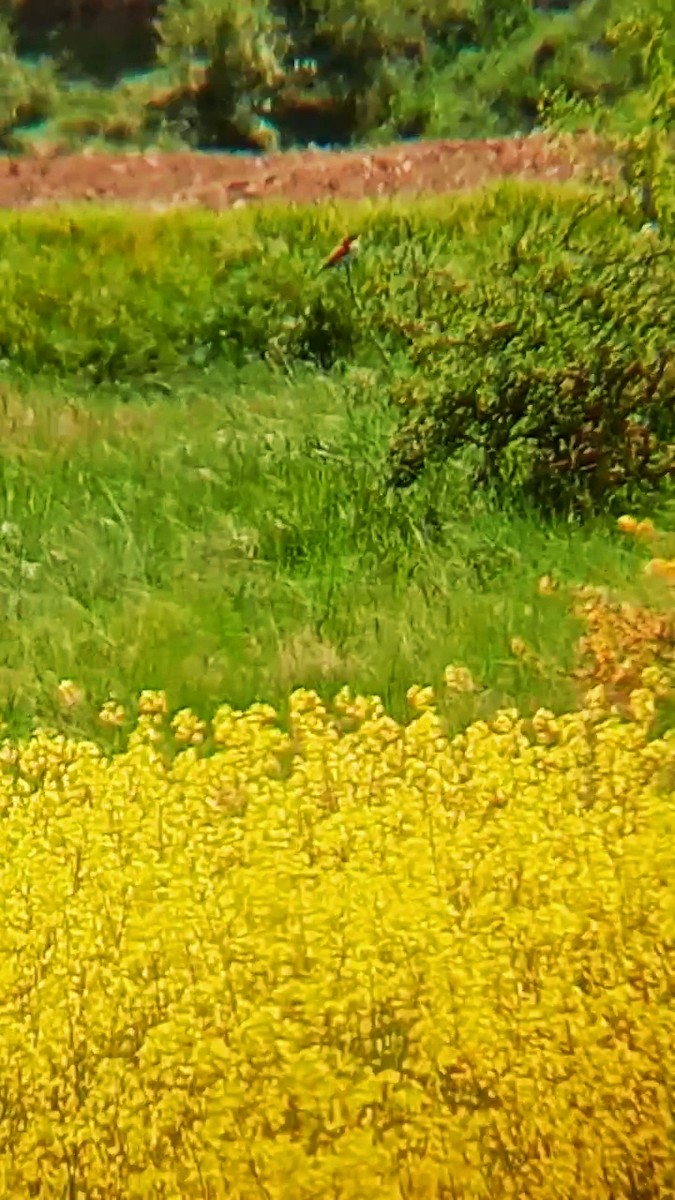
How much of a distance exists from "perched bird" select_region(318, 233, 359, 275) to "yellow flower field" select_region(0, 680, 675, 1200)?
128cm

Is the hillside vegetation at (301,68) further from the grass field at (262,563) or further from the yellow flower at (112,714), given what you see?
the yellow flower at (112,714)

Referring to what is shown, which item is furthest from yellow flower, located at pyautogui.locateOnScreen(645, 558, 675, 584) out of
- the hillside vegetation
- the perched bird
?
the perched bird

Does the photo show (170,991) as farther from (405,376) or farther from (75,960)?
(405,376)

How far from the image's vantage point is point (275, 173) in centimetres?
369

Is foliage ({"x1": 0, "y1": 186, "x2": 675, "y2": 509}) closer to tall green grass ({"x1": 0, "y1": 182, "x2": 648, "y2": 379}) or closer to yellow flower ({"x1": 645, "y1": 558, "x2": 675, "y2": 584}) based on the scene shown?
tall green grass ({"x1": 0, "y1": 182, "x2": 648, "y2": 379})

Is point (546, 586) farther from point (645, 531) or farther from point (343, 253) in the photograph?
point (343, 253)

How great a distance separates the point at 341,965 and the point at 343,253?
1.60 m

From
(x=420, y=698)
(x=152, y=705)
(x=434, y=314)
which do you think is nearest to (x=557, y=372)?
(x=434, y=314)

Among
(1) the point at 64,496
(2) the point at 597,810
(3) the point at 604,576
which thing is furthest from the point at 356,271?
(2) the point at 597,810

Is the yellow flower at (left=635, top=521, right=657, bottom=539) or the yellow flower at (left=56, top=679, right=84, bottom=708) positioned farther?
the yellow flower at (left=635, top=521, right=657, bottom=539)

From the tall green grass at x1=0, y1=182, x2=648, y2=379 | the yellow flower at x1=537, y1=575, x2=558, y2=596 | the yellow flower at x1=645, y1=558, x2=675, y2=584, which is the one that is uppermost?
the yellow flower at x1=537, y1=575, x2=558, y2=596

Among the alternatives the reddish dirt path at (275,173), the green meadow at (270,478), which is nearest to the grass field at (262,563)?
the green meadow at (270,478)

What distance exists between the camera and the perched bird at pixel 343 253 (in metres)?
3.27

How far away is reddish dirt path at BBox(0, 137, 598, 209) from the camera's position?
3295mm
